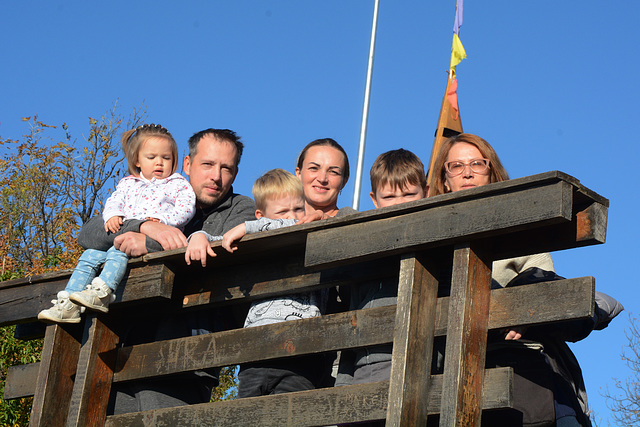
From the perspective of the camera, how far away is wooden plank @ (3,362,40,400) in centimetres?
460

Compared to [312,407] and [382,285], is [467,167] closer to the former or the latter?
[382,285]

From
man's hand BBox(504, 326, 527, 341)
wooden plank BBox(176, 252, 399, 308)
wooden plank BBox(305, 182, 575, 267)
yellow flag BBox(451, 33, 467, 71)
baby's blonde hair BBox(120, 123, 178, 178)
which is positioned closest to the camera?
wooden plank BBox(305, 182, 575, 267)

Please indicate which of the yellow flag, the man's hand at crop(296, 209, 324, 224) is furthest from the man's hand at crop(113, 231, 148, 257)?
the yellow flag

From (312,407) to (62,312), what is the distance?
150 centimetres

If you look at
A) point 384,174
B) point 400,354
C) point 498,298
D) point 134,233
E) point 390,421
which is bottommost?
point 390,421

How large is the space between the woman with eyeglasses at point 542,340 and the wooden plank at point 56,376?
2159 mm

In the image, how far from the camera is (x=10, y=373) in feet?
15.6

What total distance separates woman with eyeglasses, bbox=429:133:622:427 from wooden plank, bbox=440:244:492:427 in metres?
0.32

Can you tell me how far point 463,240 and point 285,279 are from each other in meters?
1.04

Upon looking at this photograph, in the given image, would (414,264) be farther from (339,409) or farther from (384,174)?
(384,174)

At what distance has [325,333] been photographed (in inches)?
143

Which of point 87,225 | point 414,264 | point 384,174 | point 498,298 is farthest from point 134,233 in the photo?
point 498,298

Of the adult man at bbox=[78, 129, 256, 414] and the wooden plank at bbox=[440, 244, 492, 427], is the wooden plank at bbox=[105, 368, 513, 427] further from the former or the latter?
the adult man at bbox=[78, 129, 256, 414]

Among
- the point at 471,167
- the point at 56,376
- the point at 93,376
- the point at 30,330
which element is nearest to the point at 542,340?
the point at 471,167
